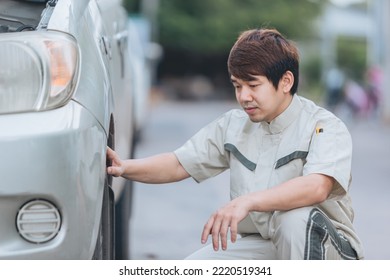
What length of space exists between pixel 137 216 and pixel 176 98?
114 ft

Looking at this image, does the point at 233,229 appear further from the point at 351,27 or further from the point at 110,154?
the point at 351,27

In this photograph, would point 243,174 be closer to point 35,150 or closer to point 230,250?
point 230,250

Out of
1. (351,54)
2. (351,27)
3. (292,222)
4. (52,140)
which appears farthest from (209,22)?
(52,140)

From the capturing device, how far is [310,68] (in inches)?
1977

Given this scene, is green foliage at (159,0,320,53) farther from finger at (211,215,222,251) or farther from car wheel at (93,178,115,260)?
finger at (211,215,222,251)

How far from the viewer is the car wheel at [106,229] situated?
311 centimetres

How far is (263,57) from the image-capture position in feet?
10.3

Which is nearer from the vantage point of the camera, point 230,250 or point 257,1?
point 230,250

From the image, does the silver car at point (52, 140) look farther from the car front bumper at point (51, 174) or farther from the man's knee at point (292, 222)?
the man's knee at point (292, 222)

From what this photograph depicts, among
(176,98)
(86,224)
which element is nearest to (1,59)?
(86,224)

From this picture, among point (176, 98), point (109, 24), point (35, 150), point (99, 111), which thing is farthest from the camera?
point (176, 98)

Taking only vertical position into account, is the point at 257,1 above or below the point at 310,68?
above

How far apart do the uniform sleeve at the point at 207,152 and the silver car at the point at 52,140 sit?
48cm

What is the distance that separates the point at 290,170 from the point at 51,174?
0.90 m
